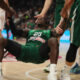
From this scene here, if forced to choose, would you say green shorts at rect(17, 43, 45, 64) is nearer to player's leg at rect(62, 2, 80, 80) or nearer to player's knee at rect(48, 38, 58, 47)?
player's knee at rect(48, 38, 58, 47)

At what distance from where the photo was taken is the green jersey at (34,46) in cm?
224

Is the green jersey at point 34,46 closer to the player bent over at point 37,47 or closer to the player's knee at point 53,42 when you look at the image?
the player bent over at point 37,47

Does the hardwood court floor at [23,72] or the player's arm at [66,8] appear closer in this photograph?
the player's arm at [66,8]

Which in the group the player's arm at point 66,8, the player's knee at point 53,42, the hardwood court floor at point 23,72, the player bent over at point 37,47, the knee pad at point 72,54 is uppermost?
the player's arm at point 66,8

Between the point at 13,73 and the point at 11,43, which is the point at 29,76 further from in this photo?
the point at 11,43

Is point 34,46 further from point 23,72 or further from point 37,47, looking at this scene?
point 23,72

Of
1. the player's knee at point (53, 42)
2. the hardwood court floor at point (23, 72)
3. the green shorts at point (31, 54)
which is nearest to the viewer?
the player's knee at point (53, 42)

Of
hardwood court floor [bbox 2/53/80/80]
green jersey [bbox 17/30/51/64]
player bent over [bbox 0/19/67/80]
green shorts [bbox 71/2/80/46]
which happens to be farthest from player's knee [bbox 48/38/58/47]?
hardwood court floor [bbox 2/53/80/80]

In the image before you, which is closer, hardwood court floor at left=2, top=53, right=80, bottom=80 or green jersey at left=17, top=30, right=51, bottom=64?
green jersey at left=17, top=30, right=51, bottom=64

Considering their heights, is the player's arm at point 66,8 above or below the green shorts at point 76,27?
above

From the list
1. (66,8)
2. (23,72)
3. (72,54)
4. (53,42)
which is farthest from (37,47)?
(23,72)

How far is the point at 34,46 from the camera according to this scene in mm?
2271

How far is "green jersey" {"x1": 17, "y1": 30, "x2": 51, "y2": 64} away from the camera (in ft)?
7.35

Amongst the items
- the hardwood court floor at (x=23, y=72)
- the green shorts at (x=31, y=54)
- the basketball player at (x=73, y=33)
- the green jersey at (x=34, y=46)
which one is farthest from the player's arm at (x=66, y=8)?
the hardwood court floor at (x=23, y=72)
